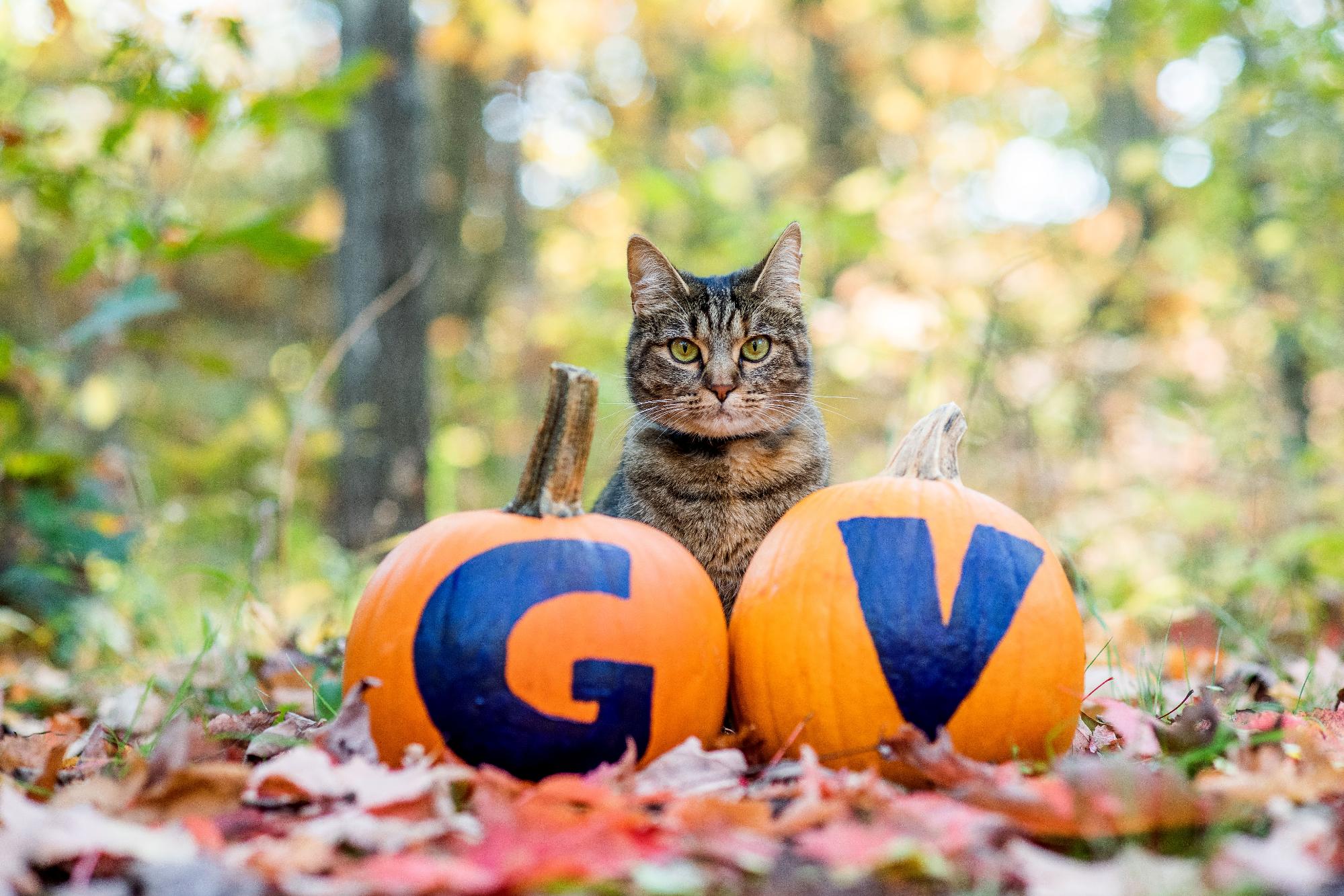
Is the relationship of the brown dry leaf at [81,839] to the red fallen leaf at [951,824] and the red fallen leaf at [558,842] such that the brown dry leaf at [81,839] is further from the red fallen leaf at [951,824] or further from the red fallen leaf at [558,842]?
the red fallen leaf at [951,824]

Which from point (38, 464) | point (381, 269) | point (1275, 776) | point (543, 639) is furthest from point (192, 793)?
point (381, 269)

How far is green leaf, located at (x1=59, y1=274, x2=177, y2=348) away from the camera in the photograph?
9.69ft

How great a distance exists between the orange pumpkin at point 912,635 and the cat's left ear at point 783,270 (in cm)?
80

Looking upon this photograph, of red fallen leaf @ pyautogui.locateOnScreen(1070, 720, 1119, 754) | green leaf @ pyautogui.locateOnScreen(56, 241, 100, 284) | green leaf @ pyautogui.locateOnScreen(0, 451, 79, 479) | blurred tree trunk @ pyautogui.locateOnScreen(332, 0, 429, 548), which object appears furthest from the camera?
blurred tree trunk @ pyautogui.locateOnScreen(332, 0, 429, 548)

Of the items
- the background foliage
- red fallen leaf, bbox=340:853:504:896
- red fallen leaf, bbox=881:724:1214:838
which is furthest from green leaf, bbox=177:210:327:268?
red fallen leaf, bbox=881:724:1214:838

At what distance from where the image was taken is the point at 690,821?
1.28m

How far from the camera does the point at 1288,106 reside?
442 cm

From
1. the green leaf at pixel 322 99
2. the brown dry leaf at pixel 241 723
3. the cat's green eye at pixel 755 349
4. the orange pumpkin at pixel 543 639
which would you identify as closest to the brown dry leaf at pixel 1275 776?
the orange pumpkin at pixel 543 639

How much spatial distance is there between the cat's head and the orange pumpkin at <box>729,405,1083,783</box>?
0.55 m

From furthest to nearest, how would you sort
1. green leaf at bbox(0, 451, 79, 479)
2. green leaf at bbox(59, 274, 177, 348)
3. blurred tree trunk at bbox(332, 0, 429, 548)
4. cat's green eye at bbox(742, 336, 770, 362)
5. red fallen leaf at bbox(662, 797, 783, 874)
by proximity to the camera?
blurred tree trunk at bbox(332, 0, 429, 548) → green leaf at bbox(0, 451, 79, 479) → green leaf at bbox(59, 274, 177, 348) → cat's green eye at bbox(742, 336, 770, 362) → red fallen leaf at bbox(662, 797, 783, 874)

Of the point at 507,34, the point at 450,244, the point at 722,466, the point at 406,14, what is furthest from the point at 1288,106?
the point at 450,244

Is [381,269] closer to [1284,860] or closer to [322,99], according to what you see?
[322,99]

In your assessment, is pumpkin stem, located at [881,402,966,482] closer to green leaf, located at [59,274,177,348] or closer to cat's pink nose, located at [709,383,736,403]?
cat's pink nose, located at [709,383,736,403]

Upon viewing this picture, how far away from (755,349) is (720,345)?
0.10m
